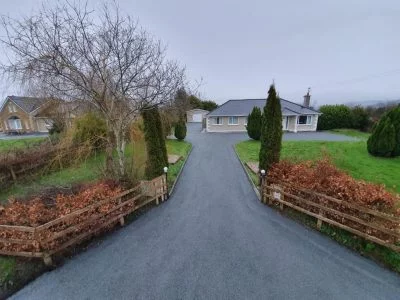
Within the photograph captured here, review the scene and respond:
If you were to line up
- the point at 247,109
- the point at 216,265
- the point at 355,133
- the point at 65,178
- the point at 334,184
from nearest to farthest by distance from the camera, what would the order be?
1. the point at 216,265
2. the point at 334,184
3. the point at 65,178
4. the point at 355,133
5. the point at 247,109

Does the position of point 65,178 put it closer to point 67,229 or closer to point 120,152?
point 120,152

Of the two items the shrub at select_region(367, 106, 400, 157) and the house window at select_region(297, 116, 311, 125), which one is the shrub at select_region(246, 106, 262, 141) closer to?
the shrub at select_region(367, 106, 400, 157)

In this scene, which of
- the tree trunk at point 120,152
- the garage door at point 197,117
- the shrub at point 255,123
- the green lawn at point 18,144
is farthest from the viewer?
the garage door at point 197,117

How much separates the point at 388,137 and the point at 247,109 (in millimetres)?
17177

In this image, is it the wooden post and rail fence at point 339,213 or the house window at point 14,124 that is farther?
the house window at point 14,124

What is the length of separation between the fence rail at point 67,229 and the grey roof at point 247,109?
21870 mm

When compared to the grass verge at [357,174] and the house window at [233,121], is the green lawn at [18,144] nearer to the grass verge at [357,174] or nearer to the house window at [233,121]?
the grass verge at [357,174]

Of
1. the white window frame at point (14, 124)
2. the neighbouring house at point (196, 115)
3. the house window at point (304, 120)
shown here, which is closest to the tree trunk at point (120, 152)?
the house window at point (304, 120)

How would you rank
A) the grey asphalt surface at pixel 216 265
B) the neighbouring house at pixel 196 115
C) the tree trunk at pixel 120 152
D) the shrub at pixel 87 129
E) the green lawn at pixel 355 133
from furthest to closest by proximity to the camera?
the neighbouring house at pixel 196 115 < the green lawn at pixel 355 133 < the shrub at pixel 87 129 < the tree trunk at pixel 120 152 < the grey asphalt surface at pixel 216 265

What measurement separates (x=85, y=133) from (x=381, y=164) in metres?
16.1

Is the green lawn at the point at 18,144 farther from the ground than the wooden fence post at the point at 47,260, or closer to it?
farther from the ground

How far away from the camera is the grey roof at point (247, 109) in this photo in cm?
2551

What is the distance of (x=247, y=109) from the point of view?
27500mm

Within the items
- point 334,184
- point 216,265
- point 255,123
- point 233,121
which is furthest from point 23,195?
point 233,121
